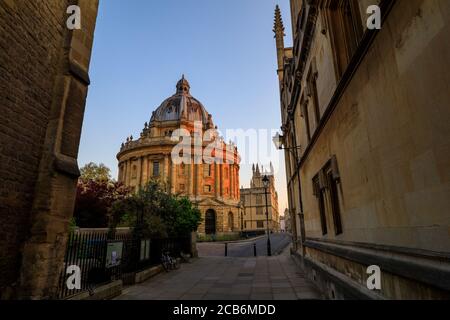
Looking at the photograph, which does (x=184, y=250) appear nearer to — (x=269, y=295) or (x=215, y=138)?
(x=269, y=295)

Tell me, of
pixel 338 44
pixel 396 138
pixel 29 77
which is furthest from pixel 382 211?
pixel 29 77

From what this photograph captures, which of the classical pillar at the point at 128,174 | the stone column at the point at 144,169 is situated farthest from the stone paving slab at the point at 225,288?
the classical pillar at the point at 128,174

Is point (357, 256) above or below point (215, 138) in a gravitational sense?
below

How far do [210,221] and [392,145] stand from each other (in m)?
53.2

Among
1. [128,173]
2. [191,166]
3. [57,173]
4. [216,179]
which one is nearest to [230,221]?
[216,179]

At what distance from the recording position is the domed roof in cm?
6316

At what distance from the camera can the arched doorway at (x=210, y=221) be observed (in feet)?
Result: 177

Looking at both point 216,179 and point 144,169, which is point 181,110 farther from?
point 216,179

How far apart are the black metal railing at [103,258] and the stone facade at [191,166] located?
3876cm

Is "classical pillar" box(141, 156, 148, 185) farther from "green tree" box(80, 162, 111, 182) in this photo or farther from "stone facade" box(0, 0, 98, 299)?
"stone facade" box(0, 0, 98, 299)

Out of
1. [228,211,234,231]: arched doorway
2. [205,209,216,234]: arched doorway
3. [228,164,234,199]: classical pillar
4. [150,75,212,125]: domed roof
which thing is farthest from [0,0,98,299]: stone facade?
[150,75,212,125]: domed roof
